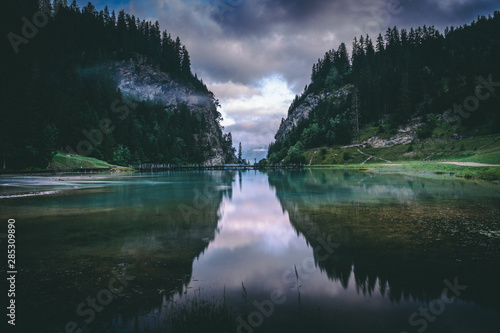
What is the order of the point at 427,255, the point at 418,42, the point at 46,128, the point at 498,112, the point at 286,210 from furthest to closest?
the point at 418,42
the point at 498,112
the point at 46,128
the point at 286,210
the point at 427,255

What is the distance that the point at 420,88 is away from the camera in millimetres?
126000

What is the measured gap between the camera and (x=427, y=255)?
9227 mm

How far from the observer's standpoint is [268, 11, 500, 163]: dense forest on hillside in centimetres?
9356

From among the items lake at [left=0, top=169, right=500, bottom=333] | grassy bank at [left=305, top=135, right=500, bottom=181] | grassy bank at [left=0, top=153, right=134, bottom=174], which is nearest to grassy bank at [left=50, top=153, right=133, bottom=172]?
grassy bank at [left=0, top=153, right=134, bottom=174]

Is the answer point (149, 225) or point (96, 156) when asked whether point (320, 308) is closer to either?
point (149, 225)

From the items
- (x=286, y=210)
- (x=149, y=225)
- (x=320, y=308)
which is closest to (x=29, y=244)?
(x=149, y=225)

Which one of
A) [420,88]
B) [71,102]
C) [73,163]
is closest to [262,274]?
[73,163]

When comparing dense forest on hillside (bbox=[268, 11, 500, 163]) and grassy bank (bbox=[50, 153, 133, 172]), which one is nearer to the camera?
grassy bank (bbox=[50, 153, 133, 172])

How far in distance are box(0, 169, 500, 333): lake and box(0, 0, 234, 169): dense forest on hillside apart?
58.2 m

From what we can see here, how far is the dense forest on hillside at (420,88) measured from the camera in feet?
307

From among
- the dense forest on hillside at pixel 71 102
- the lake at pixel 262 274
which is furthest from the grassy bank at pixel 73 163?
the lake at pixel 262 274

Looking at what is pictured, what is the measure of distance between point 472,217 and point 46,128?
258ft

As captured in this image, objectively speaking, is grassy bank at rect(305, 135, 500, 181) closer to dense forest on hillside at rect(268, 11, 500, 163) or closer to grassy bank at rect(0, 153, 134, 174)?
dense forest on hillside at rect(268, 11, 500, 163)

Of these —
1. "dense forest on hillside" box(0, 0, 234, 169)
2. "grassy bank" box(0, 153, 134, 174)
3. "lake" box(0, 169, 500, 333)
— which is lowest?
"lake" box(0, 169, 500, 333)
